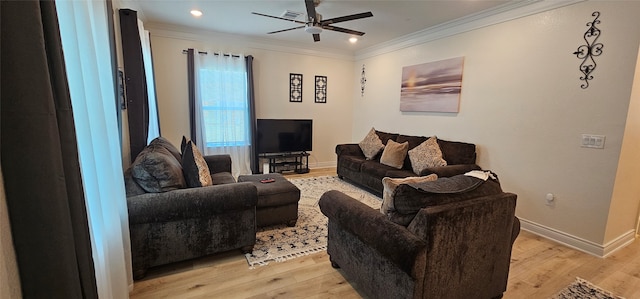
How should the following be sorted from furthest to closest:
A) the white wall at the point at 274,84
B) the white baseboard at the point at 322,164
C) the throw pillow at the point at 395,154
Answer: the white baseboard at the point at 322,164 < the white wall at the point at 274,84 < the throw pillow at the point at 395,154

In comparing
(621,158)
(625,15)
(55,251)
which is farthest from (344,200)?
(625,15)

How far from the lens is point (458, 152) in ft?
12.4

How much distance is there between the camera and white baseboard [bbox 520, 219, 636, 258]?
2623mm

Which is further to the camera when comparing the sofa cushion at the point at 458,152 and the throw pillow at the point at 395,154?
the throw pillow at the point at 395,154

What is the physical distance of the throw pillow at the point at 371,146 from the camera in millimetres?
4816

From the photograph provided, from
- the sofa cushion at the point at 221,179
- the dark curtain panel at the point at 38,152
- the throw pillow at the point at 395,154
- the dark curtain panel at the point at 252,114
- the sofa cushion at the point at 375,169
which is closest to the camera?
the dark curtain panel at the point at 38,152

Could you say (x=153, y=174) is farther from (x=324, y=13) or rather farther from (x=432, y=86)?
(x=432, y=86)

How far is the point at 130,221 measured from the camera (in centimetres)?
200

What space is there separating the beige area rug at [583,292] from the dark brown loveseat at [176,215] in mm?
2482

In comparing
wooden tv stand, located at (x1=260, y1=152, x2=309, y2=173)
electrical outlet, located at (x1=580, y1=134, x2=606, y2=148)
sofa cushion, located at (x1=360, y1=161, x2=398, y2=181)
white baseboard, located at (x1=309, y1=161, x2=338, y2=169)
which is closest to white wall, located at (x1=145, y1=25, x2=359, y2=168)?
white baseboard, located at (x1=309, y1=161, x2=338, y2=169)

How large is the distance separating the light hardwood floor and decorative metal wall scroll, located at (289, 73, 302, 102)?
377 centimetres

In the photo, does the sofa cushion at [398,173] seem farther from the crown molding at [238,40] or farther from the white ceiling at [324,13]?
the crown molding at [238,40]

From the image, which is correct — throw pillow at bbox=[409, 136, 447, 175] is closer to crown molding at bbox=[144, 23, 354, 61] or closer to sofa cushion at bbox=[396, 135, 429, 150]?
sofa cushion at bbox=[396, 135, 429, 150]

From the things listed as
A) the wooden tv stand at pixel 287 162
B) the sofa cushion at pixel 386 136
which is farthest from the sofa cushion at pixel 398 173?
the wooden tv stand at pixel 287 162
